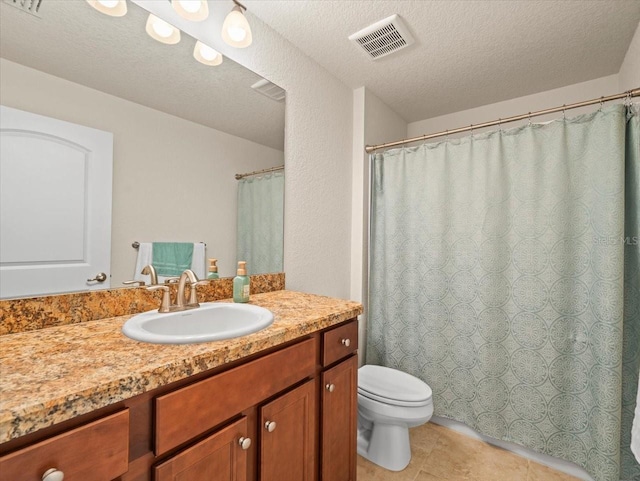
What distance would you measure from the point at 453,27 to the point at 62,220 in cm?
195

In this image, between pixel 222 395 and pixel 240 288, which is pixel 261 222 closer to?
pixel 240 288

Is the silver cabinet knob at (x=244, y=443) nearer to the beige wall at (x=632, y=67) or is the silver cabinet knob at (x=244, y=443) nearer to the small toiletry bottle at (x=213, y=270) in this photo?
the small toiletry bottle at (x=213, y=270)

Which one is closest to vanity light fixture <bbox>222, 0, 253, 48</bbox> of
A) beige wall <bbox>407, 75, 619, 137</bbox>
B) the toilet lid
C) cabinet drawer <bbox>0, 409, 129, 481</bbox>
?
cabinet drawer <bbox>0, 409, 129, 481</bbox>

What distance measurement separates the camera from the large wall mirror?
3.14ft

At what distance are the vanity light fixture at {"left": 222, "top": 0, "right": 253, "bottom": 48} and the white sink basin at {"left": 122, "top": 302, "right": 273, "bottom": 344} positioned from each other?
3.73ft

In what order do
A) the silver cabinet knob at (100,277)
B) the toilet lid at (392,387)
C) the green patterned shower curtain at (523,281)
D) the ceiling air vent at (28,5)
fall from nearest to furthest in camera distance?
the ceiling air vent at (28,5) < the silver cabinet knob at (100,277) < the green patterned shower curtain at (523,281) < the toilet lid at (392,387)

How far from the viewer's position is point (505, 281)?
1.72m

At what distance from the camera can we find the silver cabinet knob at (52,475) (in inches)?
20.2

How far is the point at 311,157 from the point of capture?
6.06 feet

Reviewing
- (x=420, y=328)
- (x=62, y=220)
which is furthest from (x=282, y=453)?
(x=420, y=328)

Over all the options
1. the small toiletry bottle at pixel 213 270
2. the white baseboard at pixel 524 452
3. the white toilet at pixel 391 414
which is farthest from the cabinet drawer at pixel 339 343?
the white baseboard at pixel 524 452

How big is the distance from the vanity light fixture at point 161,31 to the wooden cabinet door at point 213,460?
4.71ft

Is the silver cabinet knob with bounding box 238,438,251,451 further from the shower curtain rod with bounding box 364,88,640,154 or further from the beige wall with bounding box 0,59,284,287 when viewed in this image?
the shower curtain rod with bounding box 364,88,640,154

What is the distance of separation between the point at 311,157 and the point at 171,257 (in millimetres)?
1000
